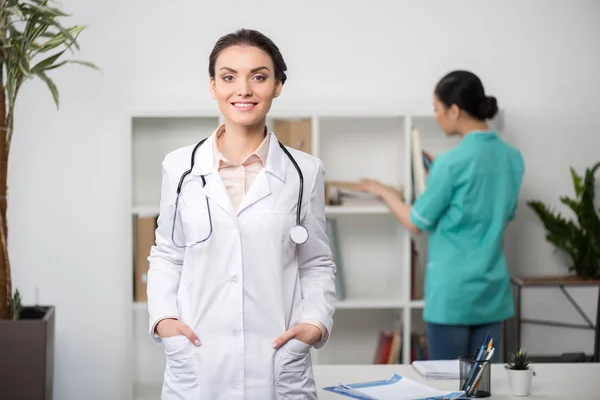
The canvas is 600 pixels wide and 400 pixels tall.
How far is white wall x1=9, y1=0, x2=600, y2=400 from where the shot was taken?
14.0 ft

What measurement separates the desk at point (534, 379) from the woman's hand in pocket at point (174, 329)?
0.57m

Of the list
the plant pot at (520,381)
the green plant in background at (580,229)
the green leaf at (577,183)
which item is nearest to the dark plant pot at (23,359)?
the plant pot at (520,381)

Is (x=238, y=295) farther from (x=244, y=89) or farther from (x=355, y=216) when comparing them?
(x=355, y=216)

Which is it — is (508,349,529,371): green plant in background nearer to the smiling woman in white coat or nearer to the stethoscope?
the smiling woman in white coat

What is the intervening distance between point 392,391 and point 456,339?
122 cm

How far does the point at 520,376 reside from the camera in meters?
2.30

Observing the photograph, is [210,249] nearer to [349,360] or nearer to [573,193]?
[349,360]

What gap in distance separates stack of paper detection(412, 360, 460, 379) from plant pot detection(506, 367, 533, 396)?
213 millimetres

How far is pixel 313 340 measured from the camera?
6.22 feet

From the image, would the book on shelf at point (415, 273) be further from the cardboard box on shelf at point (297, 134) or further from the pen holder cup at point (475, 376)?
the pen holder cup at point (475, 376)

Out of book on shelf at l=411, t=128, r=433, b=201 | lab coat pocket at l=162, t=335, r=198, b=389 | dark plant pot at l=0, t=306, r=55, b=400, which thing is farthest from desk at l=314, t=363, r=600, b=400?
book on shelf at l=411, t=128, r=433, b=201

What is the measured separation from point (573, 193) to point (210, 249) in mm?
3065

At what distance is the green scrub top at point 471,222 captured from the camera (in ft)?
11.1

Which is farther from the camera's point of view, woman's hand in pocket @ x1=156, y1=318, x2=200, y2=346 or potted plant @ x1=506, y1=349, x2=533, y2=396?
potted plant @ x1=506, y1=349, x2=533, y2=396
